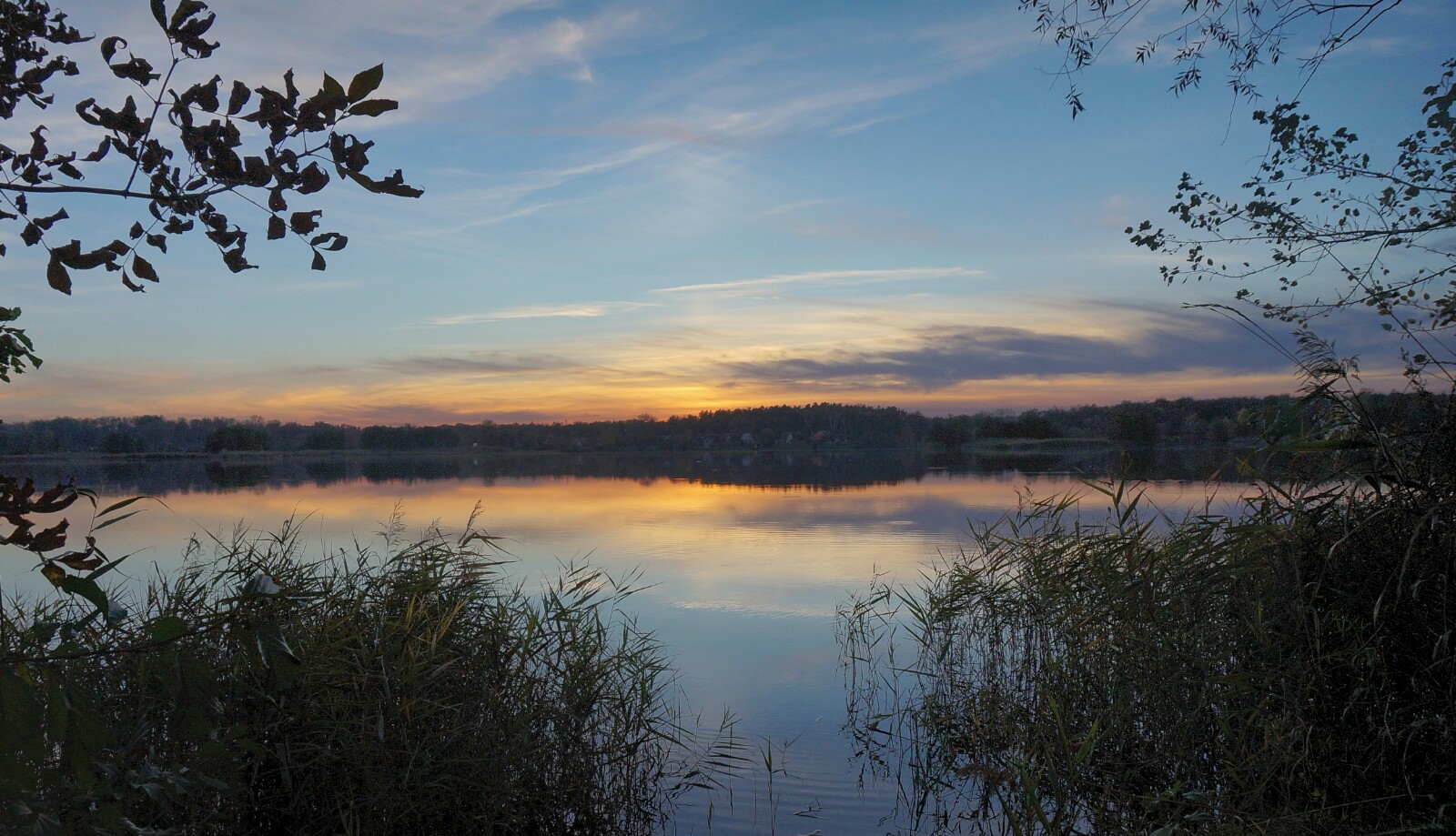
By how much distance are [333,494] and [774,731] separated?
22.5 metres

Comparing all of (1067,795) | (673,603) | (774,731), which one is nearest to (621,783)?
(774,731)

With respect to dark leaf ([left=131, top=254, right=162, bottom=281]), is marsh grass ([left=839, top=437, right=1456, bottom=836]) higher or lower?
lower

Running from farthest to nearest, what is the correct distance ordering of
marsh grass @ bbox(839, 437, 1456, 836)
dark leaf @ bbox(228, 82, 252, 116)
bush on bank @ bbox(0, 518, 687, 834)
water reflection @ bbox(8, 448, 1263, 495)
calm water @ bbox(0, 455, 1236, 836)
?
water reflection @ bbox(8, 448, 1263, 495) → calm water @ bbox(0, 455, 1236, 836) → bush on bank @ bbox(0, 518, 687, 834) → marsh grass @ bbox(839, 437, 1456, 836) → dark leaf @ bbox(228, 82, 252, 116)

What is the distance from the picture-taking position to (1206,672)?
17.1 feet

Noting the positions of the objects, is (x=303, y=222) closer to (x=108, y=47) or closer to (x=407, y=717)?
(x=108, y=47)

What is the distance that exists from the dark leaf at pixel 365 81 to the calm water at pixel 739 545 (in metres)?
4.78

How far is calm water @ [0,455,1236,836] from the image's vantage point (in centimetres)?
627

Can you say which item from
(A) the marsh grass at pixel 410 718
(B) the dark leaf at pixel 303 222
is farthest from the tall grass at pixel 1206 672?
→ (B) the dark leaf at pixel 303 222

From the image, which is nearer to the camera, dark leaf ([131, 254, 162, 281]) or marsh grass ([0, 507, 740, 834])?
dark leaf ([131, 254, 162, 281])

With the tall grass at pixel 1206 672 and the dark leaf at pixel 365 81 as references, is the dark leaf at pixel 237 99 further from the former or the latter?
the tall grass at pixel 1206 672

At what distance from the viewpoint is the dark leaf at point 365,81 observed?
66.2 inches

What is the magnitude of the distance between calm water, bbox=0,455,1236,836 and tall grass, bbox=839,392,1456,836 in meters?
0.53

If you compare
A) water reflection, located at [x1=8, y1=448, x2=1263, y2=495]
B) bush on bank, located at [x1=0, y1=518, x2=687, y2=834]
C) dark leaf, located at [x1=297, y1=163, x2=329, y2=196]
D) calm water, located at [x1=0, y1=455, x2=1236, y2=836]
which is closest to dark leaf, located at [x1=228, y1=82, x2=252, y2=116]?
dark leaf, located at [x1=297, y1=163, x2=329, y2=196]

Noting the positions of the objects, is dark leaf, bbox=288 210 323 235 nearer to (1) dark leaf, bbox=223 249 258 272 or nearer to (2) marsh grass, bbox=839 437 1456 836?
(1) dark leaf, bbox=223 249 258 272
